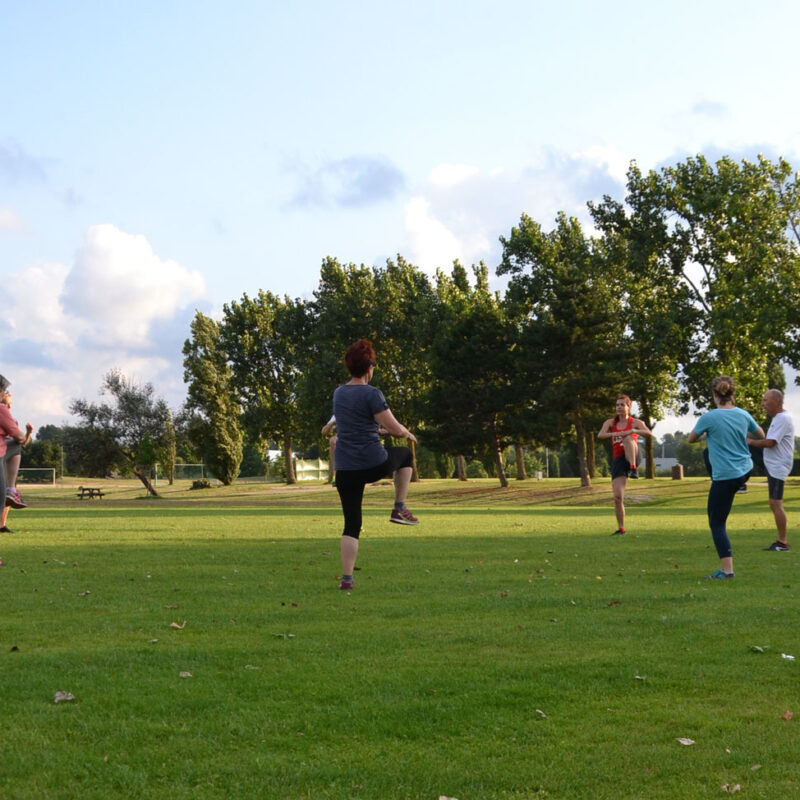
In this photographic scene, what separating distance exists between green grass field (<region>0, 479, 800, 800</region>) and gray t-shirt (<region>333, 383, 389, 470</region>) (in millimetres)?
1398

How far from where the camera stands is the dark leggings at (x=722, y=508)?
11219 millimetres

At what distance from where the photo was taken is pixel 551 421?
5312cm

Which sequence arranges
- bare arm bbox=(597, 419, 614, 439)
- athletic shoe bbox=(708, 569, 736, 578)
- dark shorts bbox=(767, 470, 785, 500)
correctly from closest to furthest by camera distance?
1. athletic shoe bbox=(708, 569, 736, 578)
2. dark shorts bbox=(767, 470, 785, 500)
3. bare arm bbox=(597, 419, 614, 439)

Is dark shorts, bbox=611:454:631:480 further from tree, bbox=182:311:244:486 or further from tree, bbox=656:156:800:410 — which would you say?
tree, bbox=182:311:244:486

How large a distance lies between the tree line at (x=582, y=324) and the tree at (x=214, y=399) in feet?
12.2

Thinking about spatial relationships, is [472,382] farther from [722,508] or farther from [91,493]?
[722,508]

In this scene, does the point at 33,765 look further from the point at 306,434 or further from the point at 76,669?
the point at 306,434

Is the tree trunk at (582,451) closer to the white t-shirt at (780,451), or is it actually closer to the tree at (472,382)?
the tree at (472,382)

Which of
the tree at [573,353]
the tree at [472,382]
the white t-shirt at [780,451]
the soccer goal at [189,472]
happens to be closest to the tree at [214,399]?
the soccer goal at [189,472]

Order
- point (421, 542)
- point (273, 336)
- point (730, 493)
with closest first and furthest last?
point (730, 493), point (421, 542), point (273, 336)

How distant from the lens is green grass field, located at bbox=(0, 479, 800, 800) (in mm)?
4410

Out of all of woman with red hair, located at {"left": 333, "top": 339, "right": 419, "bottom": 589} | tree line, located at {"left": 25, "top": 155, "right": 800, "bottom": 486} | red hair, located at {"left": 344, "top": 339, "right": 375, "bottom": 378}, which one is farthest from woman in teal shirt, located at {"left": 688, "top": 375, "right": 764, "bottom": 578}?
tree line, located at {"left": 25, "top": 155, "right": 800, "bottom": 486}

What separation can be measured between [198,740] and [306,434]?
231 feet

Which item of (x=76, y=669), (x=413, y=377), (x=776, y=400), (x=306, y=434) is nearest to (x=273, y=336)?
(x=306, y=434)
